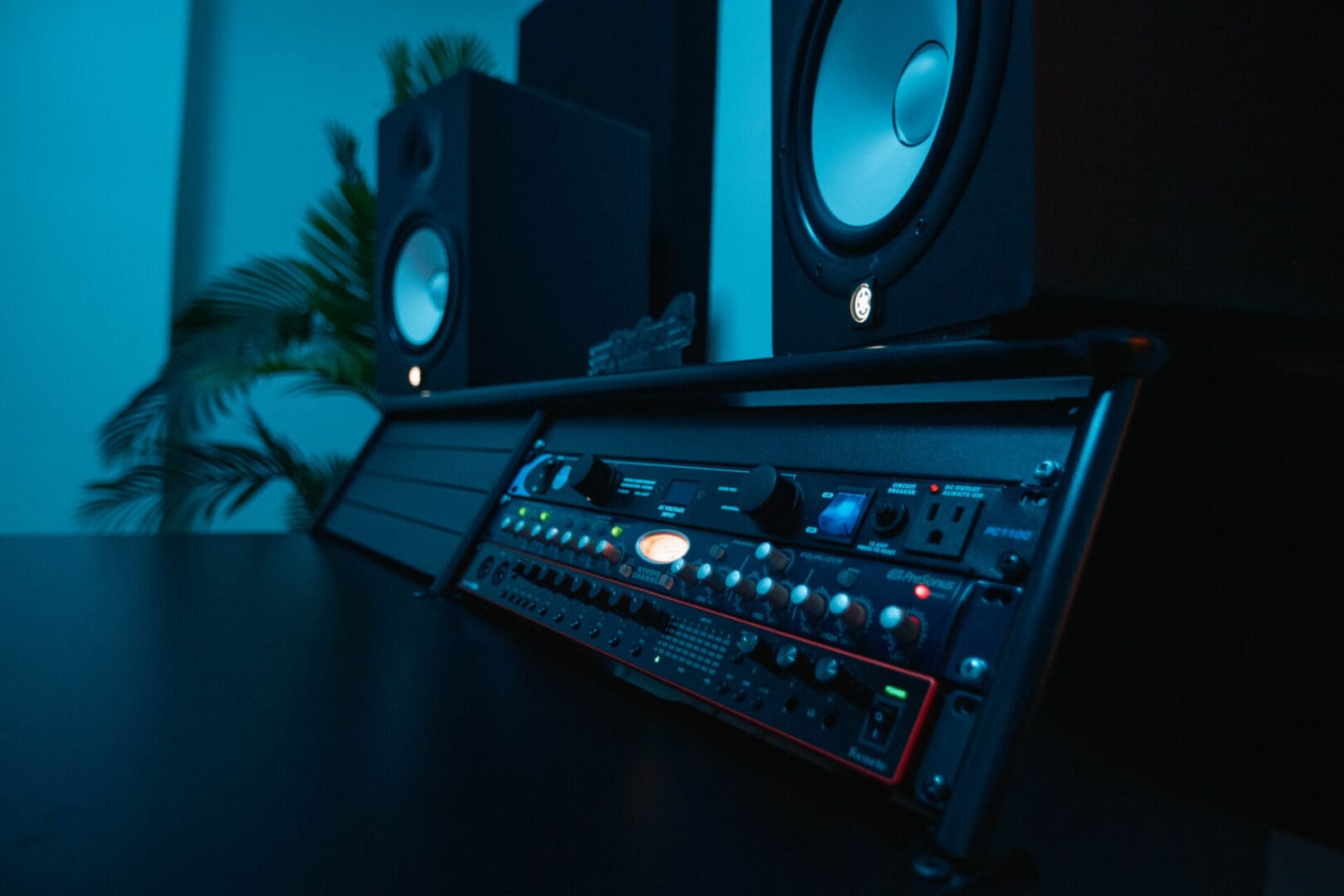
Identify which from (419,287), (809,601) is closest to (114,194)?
(419,287)

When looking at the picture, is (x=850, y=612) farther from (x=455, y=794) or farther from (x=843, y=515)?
(x=455, y=794)

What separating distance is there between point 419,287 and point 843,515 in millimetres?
984

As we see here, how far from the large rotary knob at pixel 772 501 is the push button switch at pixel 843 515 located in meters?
0.02

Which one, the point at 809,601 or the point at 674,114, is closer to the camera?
the point at 809,601

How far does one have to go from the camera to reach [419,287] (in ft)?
4.07

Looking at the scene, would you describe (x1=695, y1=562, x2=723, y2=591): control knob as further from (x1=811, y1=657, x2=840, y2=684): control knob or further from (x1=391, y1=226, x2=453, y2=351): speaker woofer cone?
(x1=391, y1=226, x2=453, y2=351): speaker woofer cone

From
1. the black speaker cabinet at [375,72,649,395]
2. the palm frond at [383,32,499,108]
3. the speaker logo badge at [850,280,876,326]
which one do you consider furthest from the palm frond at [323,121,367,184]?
the speaker logo badge at [850,280,876,326]

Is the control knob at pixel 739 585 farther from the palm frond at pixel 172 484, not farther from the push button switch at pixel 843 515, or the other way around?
the palm frond at pixel 172 484

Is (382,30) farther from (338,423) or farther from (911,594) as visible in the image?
(911,594)

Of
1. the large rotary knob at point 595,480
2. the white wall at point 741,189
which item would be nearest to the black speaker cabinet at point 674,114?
the white wall at point 741,189

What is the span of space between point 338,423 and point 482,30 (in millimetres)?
1357

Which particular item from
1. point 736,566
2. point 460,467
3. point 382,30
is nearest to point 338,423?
point 382,30

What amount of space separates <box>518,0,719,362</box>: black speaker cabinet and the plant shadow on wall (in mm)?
751

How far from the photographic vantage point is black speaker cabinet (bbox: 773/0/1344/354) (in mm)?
414
